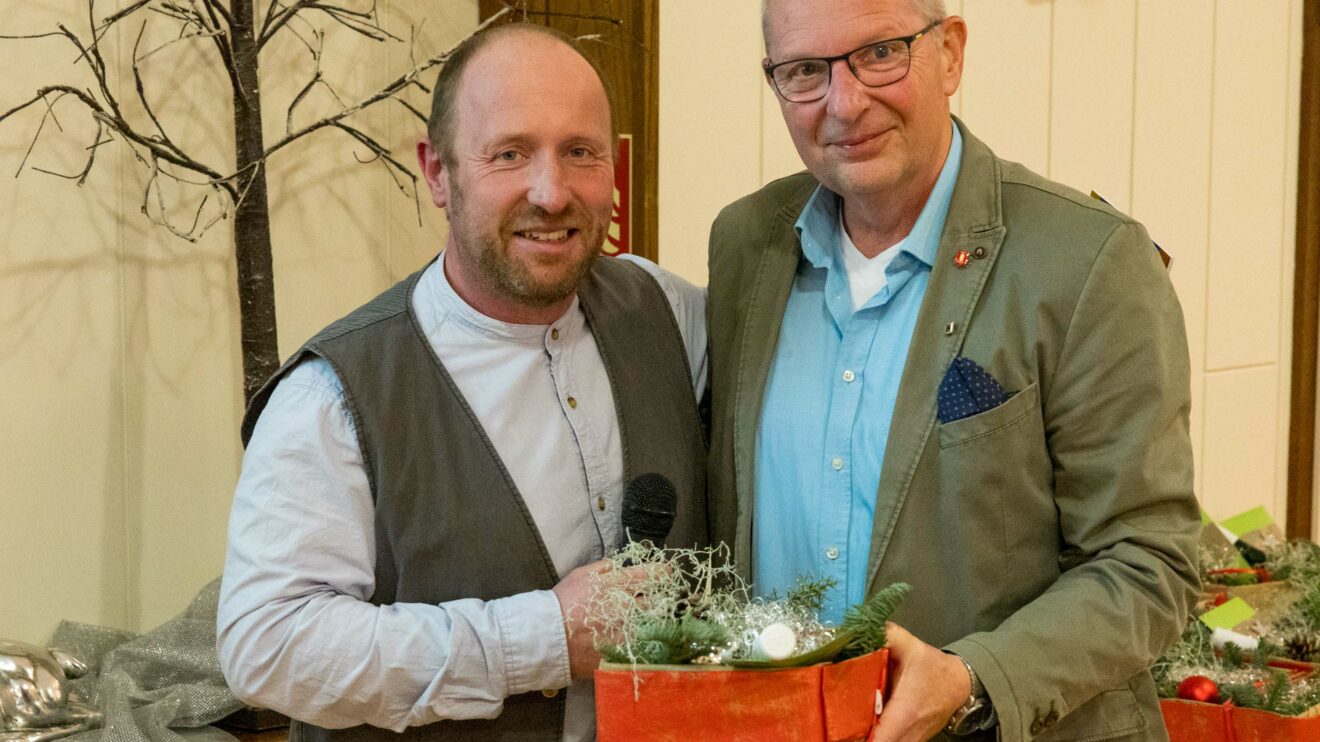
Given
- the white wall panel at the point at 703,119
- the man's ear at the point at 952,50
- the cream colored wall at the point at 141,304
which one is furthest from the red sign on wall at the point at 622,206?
the man's ear at the point at 952,50

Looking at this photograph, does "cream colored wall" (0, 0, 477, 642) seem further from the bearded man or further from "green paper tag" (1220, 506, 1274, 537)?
"green paper tag" (1220, 506, 1274, 537)

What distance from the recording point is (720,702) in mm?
1407

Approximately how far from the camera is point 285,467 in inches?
66.9

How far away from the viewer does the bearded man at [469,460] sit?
1661 mm

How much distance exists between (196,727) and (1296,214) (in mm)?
3873

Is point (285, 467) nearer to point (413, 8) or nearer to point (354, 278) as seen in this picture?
point (354, 278)

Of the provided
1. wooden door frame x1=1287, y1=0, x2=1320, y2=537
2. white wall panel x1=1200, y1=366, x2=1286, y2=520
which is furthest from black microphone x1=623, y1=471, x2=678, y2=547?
wooden door frame x1=1287, y1=0, x2=1320, y2=537

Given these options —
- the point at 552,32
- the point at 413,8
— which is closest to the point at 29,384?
the point at 413,8

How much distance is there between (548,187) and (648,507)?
0.44m

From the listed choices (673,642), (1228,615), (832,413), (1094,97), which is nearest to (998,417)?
(832,413)

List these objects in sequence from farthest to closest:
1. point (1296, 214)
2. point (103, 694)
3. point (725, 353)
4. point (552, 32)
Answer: point (1296, 214) → point (103, 694) → point (725, 353) → point (552, 32)

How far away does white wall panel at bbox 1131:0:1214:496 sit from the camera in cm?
409

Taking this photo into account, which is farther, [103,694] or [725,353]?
[103,694]

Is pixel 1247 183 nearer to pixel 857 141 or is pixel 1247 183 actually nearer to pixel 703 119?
pixel 703 119
